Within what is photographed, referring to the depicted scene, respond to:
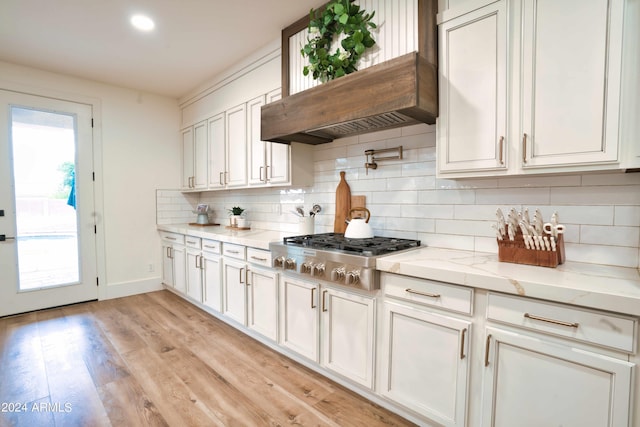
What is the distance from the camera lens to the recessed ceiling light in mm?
2430

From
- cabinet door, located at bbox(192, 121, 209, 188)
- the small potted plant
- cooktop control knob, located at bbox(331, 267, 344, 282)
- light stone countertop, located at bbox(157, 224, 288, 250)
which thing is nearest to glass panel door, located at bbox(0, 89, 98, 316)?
light stone countertop, located at bbox(157, 224, 288, 250)

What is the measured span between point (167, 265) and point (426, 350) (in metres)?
3.62

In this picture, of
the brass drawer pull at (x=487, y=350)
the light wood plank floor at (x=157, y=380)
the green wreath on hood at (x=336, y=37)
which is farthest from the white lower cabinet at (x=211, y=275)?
the brass drawer pull at (x=487, y=350)

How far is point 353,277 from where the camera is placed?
177 centimetres

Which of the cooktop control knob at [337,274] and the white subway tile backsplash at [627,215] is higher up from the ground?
the white subway tile backsplash at [627,215]

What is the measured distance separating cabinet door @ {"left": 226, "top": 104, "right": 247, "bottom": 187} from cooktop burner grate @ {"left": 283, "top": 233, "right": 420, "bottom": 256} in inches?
49.1

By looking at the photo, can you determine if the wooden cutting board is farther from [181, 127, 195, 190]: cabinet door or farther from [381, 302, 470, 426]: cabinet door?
[181, 127, 195, 190]: cabinet door

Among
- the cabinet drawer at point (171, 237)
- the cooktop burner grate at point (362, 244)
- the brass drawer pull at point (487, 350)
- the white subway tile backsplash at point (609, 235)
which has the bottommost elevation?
the brass drawer pull at point (487, 350)

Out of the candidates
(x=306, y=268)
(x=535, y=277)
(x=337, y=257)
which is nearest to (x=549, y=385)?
(x=535, y=277)

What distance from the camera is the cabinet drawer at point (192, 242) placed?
340cm

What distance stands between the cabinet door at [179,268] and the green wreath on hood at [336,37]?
8.70 feet

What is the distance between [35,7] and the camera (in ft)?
7.48

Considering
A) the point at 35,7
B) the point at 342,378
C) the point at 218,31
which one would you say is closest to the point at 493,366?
the point at 342,378

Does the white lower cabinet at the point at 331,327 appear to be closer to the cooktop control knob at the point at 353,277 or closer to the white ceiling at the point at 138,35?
the cooktop control knob at the point at 353,277
